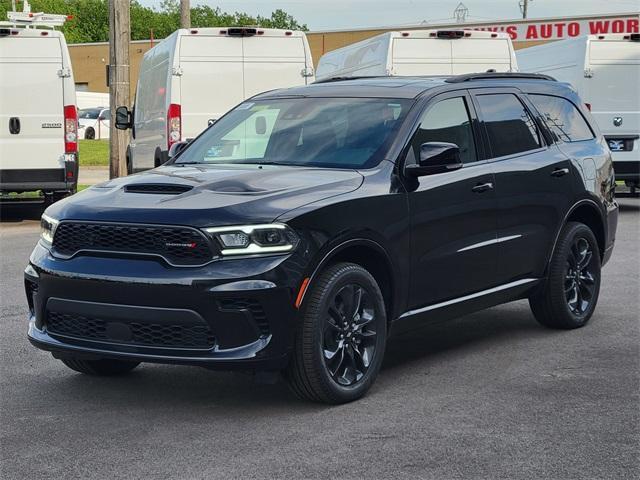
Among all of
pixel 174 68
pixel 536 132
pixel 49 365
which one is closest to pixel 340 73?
pixel 174 68

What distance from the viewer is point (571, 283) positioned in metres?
8.16

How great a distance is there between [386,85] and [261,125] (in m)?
0.85

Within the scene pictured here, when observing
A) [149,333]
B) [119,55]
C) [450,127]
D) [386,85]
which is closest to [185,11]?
[119,55]

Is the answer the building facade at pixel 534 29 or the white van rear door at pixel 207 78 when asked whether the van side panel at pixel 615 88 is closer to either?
the white van rear door at pixel 207 78

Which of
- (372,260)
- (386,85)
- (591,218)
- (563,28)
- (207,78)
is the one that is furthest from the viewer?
(563,28)

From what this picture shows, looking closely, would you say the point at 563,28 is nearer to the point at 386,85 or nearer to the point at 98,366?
the point at 386,85

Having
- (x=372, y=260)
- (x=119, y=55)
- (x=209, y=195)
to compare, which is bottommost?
(x=372, y=260)

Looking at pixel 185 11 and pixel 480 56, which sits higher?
pixel 185 11

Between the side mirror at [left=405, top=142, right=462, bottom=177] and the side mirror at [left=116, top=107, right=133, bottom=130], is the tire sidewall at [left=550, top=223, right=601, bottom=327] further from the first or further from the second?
the side mirror at [left=116, top=107, right=133, bottom=130]

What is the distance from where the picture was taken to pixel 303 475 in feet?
15.5

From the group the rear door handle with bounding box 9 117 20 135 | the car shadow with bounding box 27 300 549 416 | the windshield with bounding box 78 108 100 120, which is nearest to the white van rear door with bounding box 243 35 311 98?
the rear door handle with bounding box 9 117 20 135

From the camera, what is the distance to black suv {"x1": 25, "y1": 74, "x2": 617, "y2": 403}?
216 inches

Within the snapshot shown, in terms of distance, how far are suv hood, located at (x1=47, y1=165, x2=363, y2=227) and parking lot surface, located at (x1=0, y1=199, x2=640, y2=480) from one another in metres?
1.03

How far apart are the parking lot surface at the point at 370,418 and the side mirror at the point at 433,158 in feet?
3.99
